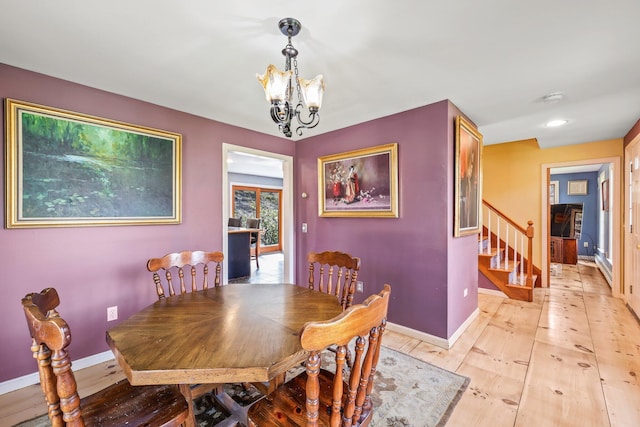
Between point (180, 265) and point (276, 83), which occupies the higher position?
point (276, 83)

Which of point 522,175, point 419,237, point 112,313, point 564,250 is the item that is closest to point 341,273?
point 419,237

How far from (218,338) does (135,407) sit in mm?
428

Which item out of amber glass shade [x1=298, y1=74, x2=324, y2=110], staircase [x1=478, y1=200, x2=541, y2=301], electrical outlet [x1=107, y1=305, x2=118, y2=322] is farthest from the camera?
staircase [x1=478, y1=200, x2=541, y2=301]

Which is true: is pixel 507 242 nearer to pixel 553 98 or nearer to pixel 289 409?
pixel 553 98

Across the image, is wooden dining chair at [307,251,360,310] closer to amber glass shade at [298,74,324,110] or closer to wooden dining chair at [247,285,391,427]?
wooden dining chair at [247,285,391,427]

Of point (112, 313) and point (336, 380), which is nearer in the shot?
point (336, 380)

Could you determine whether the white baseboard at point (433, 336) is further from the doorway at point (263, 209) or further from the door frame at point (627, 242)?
the doorway at point (263, 209)

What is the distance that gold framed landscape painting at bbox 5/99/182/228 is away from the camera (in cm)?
199

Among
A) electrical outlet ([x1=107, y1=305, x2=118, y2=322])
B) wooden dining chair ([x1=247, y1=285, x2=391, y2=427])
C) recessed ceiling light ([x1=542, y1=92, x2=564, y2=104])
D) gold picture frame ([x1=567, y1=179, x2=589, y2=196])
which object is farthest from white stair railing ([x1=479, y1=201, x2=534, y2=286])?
electrical outlet ([x1=107, y1=305, x2=118, y2=322])

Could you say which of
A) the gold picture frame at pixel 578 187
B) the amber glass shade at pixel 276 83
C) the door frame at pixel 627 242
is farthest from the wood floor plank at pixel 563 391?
the gold picture frame at pixel 578 187

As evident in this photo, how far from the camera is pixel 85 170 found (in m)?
2.25

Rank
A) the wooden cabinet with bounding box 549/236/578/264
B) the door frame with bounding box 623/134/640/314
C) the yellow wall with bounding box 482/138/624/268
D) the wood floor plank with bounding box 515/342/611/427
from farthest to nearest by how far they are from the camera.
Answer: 1. the wooden cabinet with bounding box 549/236/578/264
2. the yellow wall with bounding box 482/138/624/268
3. the door frame with bounding box 623/134/640/314
4. the wood floor plank with bounding box 515/342/611/427

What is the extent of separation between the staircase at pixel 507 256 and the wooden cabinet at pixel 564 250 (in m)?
2.85

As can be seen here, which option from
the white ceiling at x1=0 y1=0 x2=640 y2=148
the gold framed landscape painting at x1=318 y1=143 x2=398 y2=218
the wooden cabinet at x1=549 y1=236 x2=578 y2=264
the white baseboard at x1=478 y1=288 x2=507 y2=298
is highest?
the white ceiling at x1=0 y1=0 x2=640 y2=148
